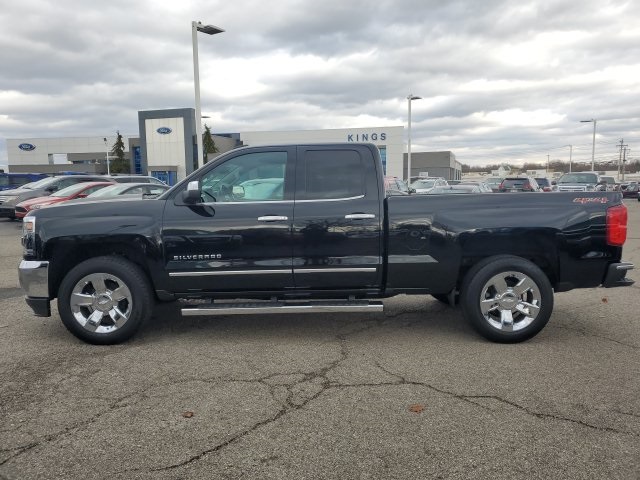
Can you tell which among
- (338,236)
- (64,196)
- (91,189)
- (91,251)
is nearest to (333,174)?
(338,236)

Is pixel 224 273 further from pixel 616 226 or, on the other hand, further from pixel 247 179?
pixel 616 226

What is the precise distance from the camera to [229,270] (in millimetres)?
4918

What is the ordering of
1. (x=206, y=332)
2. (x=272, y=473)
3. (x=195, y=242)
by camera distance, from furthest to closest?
(x=206, y=332), (x=195, y=242), (x=272, y=473)

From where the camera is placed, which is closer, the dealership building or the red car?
the red car

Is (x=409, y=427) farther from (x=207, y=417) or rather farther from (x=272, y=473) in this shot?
(x=207, y=417)

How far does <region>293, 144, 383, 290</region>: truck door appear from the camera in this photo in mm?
4910

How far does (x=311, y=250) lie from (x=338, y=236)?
0.29 metres

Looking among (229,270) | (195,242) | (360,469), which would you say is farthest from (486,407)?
(195,242)

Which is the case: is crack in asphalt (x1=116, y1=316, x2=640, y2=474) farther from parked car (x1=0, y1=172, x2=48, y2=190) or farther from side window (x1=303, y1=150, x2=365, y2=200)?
parked car (x1=0, y1=172, x2=48, y2=190)

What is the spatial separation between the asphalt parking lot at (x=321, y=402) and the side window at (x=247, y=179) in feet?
4.67

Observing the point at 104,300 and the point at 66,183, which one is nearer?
the point at 104,300

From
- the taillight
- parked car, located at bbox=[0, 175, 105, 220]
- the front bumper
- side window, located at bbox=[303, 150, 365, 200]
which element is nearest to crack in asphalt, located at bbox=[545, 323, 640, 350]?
the taillight

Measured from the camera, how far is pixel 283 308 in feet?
15.8

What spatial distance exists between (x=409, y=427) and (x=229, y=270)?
2326 mm
